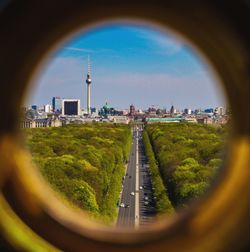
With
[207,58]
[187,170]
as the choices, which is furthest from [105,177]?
[207,58]

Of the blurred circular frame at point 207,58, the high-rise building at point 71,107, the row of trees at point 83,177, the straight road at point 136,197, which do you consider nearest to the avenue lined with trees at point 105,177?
the row of trees at point 83,177

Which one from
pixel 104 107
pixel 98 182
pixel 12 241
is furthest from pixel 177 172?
pixel 104 107

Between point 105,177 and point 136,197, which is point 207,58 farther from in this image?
point 136,197

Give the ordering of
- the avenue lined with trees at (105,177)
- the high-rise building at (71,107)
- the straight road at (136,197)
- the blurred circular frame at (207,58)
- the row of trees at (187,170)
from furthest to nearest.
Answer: the high-rise building at (71,107)
the straight road at (136,197)
the row of trees at (187,170)
the avenue lined with trees at (105,177)
the blurred circular frame at (207,58)

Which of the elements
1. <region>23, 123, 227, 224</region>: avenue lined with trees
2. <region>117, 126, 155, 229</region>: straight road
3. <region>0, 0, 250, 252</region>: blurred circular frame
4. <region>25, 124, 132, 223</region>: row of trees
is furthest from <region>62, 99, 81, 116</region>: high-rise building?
<region>0, 0, 250, 252</region>: blurred circular frame

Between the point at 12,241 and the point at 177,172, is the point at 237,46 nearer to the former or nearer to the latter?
the point at 12,241

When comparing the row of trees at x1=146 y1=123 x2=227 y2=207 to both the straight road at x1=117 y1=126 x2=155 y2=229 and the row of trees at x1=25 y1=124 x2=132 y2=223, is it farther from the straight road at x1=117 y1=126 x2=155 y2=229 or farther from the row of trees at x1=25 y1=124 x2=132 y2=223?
the row of trees at x1=25 y1=124 x2=132 y2=223

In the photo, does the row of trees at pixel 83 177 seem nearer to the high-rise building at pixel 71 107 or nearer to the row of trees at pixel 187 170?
the row of trees at pixel 187 170
